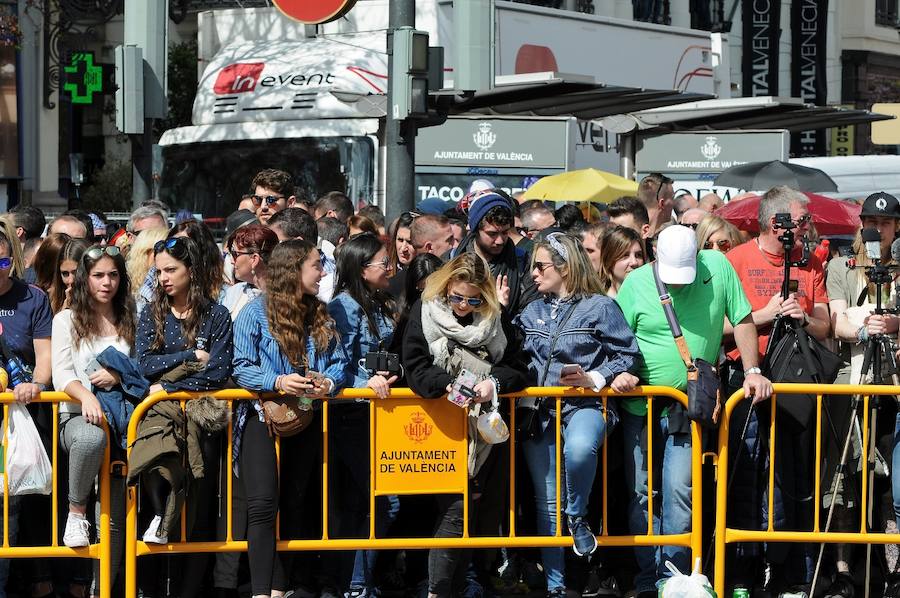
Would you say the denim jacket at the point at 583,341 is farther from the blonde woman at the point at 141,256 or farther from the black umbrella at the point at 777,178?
the black umbrella at the point at 777,178

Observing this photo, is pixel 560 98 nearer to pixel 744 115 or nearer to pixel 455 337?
pixel 744 115

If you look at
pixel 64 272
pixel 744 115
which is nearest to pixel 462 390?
pixel 64 272

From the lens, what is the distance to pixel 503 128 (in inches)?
666

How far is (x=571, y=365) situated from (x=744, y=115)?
15066mm

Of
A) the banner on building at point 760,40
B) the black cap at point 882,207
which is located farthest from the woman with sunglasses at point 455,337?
the banner on building at point 760,40

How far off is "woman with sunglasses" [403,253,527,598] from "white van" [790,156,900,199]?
1524 centimetres

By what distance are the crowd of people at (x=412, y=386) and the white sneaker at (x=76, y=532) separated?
1 centimetres

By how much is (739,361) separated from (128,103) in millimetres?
5883

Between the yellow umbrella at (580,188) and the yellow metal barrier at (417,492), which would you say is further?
the yellow umbrella at (580,188)

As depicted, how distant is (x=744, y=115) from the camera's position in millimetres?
21438

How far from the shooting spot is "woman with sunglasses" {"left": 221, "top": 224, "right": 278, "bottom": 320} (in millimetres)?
7688

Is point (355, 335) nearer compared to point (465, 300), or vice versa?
point (465, 300)

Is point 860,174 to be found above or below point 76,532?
above

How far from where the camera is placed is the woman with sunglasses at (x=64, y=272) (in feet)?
25.9
